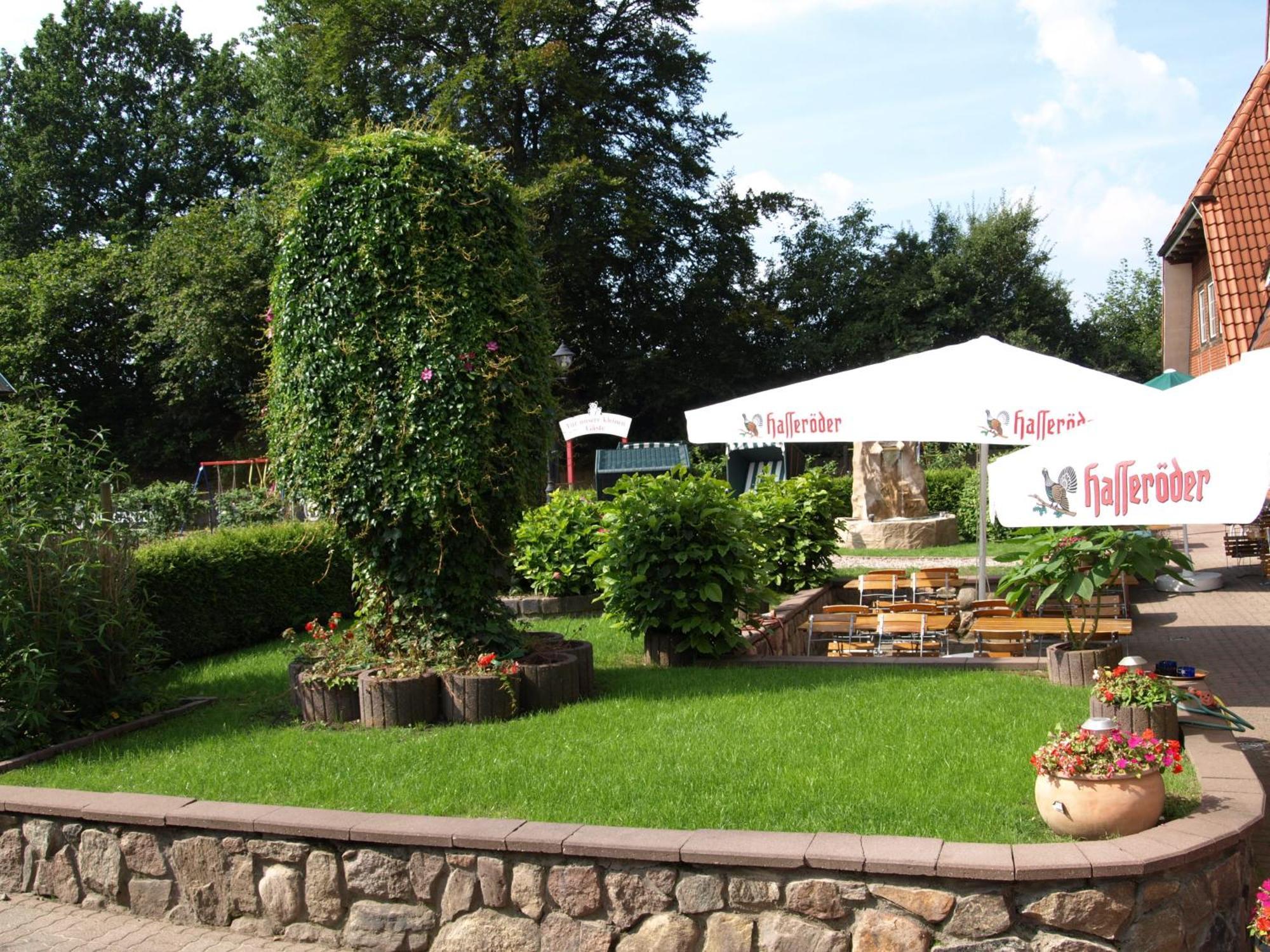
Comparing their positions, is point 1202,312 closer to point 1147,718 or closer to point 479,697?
point 1147,718

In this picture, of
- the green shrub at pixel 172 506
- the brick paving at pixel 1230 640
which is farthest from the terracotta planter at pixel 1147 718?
the green shrub at pixel 172 506

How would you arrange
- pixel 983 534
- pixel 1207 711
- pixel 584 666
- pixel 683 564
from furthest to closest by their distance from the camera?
pixel 983 534 < pixel 683 564 < pixel 584 666 < pixel 1207 711

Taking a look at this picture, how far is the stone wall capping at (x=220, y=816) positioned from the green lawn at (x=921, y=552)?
37.3 feet

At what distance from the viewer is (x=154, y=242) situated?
107ft

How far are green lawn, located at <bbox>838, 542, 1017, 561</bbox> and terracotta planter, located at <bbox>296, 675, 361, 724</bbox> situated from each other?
9825 millimetres

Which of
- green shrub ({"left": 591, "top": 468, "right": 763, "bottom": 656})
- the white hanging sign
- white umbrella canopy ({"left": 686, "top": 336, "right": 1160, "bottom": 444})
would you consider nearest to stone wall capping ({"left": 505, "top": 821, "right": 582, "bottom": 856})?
green shrub ({"left": 591, "top": 468, "right": 763, "bottom": 656})

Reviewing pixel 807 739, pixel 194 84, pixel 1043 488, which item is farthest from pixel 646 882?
pixel 194 84

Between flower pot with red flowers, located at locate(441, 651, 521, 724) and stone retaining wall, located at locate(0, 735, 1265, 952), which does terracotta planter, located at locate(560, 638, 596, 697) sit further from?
stone retaining wall, located at locate(0, 735, 1265, 952)

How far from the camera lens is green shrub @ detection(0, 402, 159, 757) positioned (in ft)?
20.9

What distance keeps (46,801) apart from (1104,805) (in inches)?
190

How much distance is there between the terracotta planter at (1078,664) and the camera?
7000 mm

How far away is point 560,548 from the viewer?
1062cm

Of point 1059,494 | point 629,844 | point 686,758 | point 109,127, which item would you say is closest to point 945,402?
point 1059,494

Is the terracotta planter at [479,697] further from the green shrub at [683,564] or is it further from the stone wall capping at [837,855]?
the stone wall capping at [837,855]
